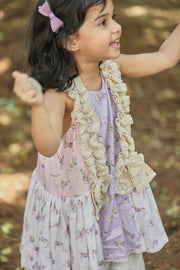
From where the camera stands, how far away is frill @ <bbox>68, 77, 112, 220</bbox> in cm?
169

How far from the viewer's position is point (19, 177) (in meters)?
3.59

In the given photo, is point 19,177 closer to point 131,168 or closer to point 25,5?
point 131,168

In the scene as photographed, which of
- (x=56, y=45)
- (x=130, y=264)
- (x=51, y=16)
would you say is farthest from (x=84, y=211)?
(x=51, y=16)

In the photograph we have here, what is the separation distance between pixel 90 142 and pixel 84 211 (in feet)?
0.90

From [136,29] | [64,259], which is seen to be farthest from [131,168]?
[136,29]

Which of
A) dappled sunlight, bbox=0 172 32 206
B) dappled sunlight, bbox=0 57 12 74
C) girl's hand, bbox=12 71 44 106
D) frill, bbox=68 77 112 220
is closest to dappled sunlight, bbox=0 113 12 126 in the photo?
dappled sunlight, bbox=0 57 12 74

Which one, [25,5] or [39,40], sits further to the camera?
[25,5]

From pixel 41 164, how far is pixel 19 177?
172cm

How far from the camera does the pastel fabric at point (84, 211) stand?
181 centimetres

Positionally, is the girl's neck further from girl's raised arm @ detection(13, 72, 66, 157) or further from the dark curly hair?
girl's raised arm @ detection(13, 72, 66, 157)

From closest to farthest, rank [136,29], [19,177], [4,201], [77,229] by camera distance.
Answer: [77,229] → [4,201] → [19,177] → [136,29]

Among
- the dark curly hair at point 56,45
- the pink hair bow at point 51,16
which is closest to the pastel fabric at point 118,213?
the dark curly hair at point 56,45

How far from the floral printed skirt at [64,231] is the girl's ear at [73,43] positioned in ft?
1.84

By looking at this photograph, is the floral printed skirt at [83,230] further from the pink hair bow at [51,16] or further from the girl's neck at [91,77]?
the pink hair bow at [51,16]
